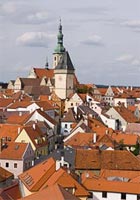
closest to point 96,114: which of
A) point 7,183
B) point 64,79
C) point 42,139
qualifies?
point 64,79

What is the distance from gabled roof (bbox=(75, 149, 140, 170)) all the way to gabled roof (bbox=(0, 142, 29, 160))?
6966mm

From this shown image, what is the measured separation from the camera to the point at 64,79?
106 metres

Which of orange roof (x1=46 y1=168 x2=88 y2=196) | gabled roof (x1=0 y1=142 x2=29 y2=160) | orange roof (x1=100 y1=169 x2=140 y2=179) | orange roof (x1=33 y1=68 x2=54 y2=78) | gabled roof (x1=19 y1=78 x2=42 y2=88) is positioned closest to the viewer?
orange roof (x1=46 y1=168 x2=88 y2=196)

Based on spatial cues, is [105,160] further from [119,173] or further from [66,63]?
[66,63]

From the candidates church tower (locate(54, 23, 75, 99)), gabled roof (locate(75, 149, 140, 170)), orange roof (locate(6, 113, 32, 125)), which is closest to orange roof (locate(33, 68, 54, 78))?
church tower (locate(54, 23, 75, 99))

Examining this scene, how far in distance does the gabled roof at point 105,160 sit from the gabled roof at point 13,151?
6966 mm

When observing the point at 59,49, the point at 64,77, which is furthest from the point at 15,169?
the point at 59,49

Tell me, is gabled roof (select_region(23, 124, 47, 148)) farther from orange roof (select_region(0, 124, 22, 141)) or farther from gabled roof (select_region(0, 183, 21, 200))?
gabled roof (select_region(0, 183, 21, 200))

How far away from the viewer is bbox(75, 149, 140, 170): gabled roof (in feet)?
149

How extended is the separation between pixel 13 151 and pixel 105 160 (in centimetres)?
1035

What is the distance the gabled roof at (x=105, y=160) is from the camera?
4541cm

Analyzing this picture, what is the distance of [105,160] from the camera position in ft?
152

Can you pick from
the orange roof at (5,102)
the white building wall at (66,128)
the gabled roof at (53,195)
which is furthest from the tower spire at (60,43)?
Answer: the gabled roof at (53,195)

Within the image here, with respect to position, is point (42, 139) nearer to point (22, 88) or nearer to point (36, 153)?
point (36, 153)
